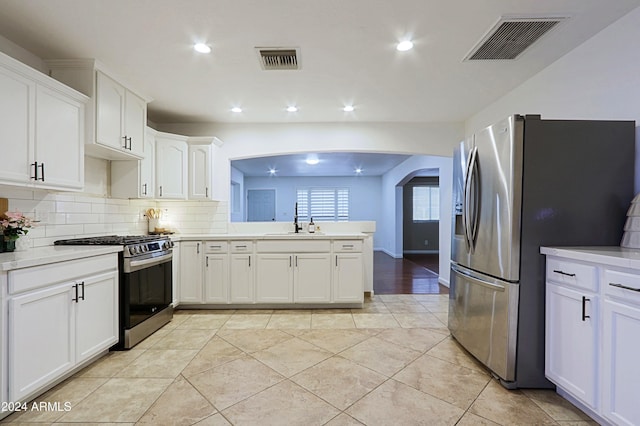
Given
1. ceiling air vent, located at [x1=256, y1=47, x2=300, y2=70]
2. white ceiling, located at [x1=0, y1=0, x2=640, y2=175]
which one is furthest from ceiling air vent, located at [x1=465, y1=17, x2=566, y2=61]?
ceiling air vent, located at [x1=256, y1=47, x2=300, y2=70]

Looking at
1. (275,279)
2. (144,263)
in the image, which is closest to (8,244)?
(144,263)

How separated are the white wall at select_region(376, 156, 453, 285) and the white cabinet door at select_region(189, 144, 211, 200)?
3.67 meters

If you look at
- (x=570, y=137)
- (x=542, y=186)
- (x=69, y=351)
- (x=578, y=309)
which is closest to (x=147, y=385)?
(x=69, y=351)

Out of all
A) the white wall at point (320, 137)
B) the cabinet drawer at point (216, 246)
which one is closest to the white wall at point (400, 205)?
the white wall at point (320, 137)

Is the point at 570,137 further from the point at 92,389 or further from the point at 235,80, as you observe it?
the point at 92,389

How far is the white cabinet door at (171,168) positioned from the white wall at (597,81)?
3.99 metres

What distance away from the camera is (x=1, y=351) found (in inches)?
64.7

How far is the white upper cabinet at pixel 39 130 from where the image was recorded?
6.30 feet

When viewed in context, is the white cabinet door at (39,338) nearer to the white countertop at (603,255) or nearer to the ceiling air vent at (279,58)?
the ceiling air vent at (279,58)

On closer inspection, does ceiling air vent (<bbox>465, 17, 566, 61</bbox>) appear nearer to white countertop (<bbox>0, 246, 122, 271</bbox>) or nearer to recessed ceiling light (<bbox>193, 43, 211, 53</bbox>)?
recessed ceiling light (<bbox>193, 43, 211, 53</bbox>)

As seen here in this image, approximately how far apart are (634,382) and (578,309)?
1.33 ft

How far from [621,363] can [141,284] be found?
349cm

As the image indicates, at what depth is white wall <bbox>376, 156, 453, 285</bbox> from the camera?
4.91 m

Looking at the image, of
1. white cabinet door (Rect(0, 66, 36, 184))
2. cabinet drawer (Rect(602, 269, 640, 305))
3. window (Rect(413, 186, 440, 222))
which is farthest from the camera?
window (Rect(413, 186, 440, 222))
